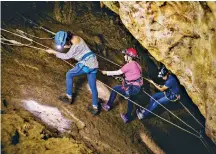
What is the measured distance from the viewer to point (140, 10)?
8.30 meters

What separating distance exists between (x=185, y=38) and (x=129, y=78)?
1952mm

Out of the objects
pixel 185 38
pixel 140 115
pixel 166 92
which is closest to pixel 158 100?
pixel 166 92

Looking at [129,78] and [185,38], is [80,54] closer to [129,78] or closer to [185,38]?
[129,78]

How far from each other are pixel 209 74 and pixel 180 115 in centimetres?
327

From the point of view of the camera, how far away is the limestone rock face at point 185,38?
6.95 m

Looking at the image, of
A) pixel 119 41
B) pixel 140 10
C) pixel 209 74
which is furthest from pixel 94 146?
pixel 119 41

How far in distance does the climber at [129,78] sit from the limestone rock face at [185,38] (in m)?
1.50

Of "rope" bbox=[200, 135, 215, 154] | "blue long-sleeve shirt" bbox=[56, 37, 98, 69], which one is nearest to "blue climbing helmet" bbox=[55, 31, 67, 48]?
"blue long-sleeve shirt" bbox=[56, 37, 98, 69]

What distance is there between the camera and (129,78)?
7.49m

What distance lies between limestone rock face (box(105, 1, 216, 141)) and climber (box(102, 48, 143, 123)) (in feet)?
4.92

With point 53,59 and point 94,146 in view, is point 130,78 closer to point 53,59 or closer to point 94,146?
point 94,146

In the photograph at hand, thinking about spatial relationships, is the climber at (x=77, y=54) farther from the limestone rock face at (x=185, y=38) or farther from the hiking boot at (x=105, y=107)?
the limestone rock face at (x=185, y=38)

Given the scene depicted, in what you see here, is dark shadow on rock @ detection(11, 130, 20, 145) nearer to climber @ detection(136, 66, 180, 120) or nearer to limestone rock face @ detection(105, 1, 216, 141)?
climber @ detection(136, 66, 180, 120)

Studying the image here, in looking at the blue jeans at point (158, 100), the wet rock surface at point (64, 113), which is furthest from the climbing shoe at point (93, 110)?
the blue jeans at point (158, 100)
